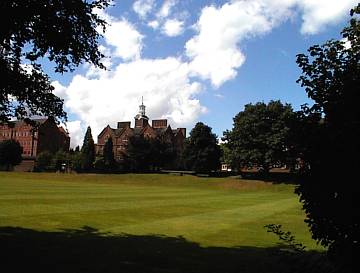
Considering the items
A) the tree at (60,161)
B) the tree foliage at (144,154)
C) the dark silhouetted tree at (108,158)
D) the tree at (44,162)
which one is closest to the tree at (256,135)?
the tree foliage at (144,154)

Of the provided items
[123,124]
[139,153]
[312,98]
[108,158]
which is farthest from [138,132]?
[312,98]

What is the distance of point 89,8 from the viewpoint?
11.9 m

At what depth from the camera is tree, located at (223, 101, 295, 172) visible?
87500 mm

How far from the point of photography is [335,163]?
6.21 meters

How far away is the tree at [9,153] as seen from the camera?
443ft

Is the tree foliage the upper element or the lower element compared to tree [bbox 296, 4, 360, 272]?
upper

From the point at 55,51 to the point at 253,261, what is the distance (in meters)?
7.93

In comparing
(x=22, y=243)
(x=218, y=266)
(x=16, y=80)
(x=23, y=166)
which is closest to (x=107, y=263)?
(x=218, y=266)

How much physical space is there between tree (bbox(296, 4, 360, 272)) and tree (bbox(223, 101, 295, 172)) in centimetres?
7896

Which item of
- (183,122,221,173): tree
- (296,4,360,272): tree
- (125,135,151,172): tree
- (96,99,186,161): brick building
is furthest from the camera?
(96,99,186,161): brick building

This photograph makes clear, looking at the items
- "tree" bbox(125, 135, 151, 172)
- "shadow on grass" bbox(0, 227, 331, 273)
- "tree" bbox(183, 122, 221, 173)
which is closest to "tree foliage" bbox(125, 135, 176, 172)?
"tree" bbox(125, 135, 151, 172)

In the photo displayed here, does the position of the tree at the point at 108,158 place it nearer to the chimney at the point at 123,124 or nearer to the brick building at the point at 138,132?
the brick building at the point at 138,132

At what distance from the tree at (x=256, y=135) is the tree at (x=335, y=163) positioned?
3109 inches

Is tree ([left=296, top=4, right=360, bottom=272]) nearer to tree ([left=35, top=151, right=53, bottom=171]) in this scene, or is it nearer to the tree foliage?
the tree foliage
